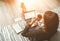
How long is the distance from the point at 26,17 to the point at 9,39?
494 mm

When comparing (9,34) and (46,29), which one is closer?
(46,29)

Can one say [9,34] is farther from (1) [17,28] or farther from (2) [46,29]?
(2) [46,29]

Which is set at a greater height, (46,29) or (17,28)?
(46,29)

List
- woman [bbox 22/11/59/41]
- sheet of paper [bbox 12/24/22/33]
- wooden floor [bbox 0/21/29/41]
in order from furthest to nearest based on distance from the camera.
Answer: sheet of paper [bbox 12/24/22/33]
wooden floor [bbox 0/21/29/41]
woman [bbox 22/11/59/41]

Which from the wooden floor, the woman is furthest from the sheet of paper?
the woman

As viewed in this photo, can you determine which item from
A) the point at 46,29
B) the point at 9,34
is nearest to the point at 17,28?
the point at 9,34

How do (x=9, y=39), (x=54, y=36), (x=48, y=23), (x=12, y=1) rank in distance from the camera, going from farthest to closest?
(x=12, y=1), (x=9, y=39), (x=54, y=36), (x=48, y=23)

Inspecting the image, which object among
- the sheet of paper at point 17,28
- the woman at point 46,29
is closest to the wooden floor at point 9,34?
the sheet of paper at point 17,28

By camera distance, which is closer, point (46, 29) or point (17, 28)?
point (46, 29)

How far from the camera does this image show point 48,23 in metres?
1.64

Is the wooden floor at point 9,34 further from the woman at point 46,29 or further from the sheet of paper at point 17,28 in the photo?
the woman at point 46,29

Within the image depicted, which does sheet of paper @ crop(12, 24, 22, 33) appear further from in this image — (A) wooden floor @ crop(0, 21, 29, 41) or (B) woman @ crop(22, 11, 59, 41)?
(B) woman @ crop(22, 11, 59, 41)

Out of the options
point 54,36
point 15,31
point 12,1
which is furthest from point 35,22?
point 12,1

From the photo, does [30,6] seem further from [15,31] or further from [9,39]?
[9,39]
